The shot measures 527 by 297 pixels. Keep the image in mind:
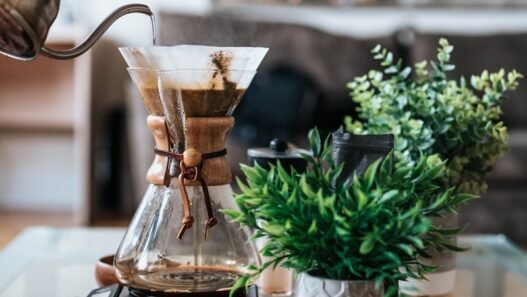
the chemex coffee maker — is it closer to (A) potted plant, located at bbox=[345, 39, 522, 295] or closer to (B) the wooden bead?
(B) the wooden bead

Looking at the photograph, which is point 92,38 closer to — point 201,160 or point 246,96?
point 201,160

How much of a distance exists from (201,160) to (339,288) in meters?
0.24

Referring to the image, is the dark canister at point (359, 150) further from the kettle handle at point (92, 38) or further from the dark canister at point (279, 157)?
the kettle handle at point (92, 38)

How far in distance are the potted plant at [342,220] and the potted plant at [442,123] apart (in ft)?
0.93

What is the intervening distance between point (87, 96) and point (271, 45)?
2.38ft

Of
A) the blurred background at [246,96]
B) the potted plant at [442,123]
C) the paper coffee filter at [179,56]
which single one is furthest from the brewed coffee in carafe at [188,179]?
the blurred background at [246,96]

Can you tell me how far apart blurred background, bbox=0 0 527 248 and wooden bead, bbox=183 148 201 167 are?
1591mm

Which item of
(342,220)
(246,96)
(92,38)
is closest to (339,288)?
(342,220)

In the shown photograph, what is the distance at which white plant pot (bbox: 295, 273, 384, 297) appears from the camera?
Result: 2.43 ft

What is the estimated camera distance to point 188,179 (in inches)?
35.3

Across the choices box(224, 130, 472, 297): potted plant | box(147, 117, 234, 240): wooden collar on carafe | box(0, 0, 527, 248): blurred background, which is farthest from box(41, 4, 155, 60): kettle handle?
box(0, 0, 527, 248): blurred background

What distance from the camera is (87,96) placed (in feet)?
9.53

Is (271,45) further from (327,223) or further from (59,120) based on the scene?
(327,223)

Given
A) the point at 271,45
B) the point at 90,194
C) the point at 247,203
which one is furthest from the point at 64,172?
the point at 247,203
